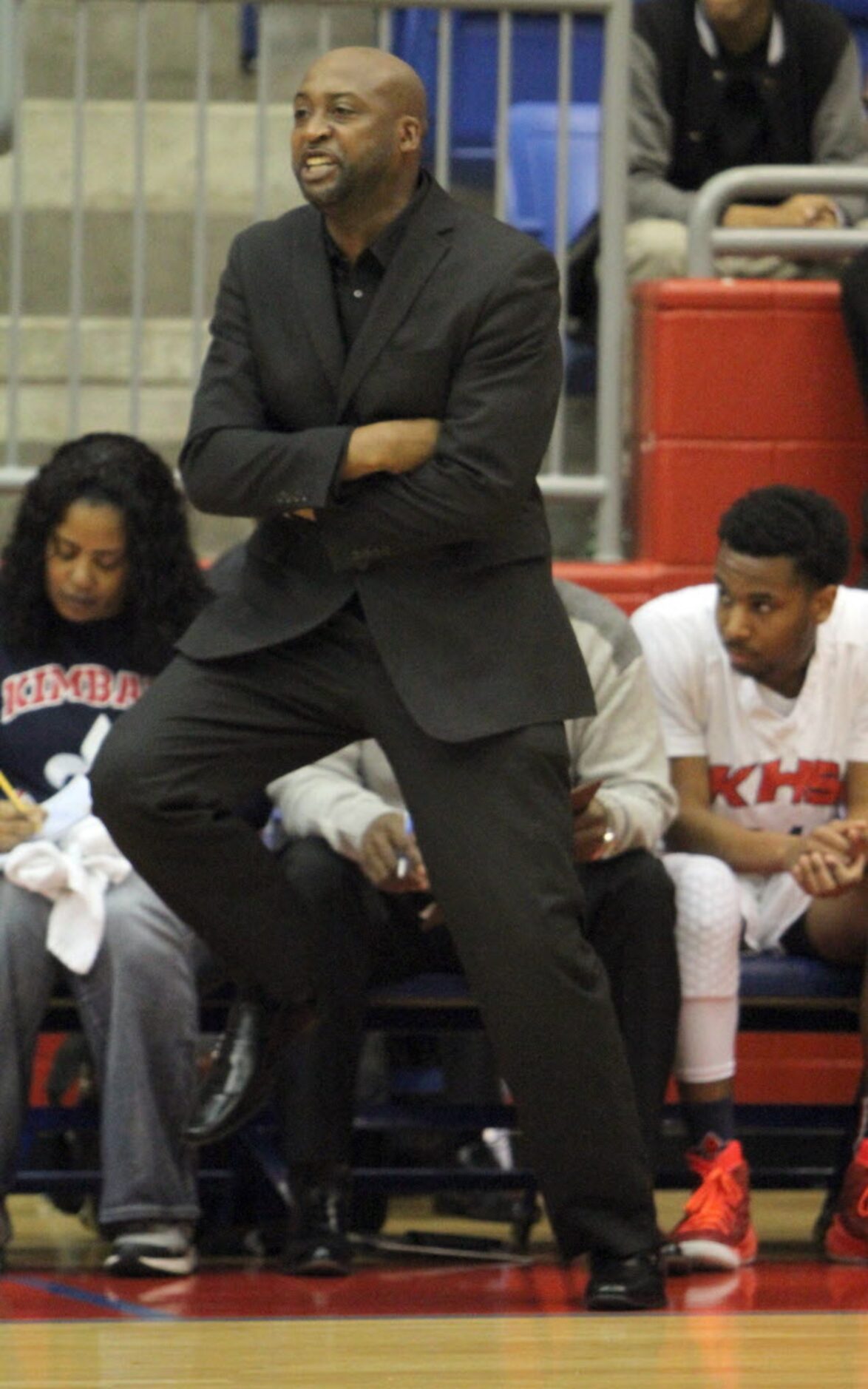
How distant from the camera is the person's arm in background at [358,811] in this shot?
400cm

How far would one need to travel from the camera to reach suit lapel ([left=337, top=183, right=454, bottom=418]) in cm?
353

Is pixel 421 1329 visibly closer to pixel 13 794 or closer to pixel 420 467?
pixel 420 467

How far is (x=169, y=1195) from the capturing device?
3947 millimetres

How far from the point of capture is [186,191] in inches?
228

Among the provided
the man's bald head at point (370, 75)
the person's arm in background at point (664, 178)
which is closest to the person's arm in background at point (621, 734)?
the man's bald head at point (370, 75)

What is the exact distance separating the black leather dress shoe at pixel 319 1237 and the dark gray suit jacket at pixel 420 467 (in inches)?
35.6

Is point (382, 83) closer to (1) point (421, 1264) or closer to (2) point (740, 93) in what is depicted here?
(1) point (421, 1264)

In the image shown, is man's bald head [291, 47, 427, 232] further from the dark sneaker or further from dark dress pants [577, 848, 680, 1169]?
the dark sneaker

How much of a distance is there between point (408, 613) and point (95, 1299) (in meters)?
1.12

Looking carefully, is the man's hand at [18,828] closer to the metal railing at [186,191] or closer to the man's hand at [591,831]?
the man's hand at [591,831]

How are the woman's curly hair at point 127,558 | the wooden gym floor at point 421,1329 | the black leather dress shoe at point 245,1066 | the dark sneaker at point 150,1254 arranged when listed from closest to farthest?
the wooden gym floor at point 421,1329 → the black leather dress shoe at point 245,1066 → the dark sneaker at point 150,1254 → the woman's curly hair at point 127,558

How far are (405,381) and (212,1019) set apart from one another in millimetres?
1308

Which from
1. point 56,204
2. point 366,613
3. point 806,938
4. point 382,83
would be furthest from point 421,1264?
point 56,204

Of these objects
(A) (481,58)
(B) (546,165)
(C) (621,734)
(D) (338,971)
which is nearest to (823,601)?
(C) (621,734)
